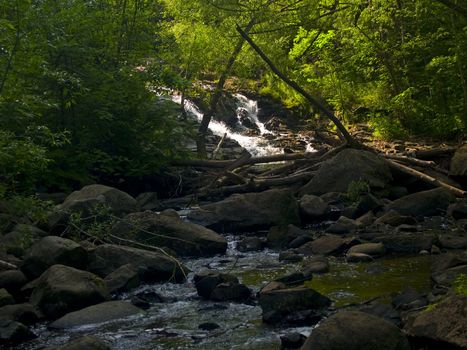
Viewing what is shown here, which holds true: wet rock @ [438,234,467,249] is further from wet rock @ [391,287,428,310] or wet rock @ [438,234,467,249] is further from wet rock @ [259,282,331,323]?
wet rock @ [259,282,331,323]

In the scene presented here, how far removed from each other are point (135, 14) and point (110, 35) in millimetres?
1030

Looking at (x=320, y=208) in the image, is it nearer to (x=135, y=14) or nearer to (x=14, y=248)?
(x=14, y=248)

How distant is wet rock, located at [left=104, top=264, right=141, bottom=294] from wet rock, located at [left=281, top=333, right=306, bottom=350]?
10.3ft

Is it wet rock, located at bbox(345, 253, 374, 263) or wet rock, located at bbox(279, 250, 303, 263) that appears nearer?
wet rock, located at bbox(345, 253, 374, 263)

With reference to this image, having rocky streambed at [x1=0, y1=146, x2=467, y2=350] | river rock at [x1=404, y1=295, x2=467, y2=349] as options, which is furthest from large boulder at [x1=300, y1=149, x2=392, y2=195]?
river rock at [x1=404, y1=295, x2=467, y2=349]

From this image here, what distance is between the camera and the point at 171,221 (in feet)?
35.7

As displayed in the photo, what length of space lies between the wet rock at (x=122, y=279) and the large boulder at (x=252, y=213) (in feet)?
12.9

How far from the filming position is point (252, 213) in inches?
494

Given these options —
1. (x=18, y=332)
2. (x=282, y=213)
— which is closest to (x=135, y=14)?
(x=282, y=213)

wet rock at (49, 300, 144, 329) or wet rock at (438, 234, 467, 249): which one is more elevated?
wet rock at (438, 234, 467, 249)

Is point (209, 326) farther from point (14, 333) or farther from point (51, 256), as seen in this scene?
point (51, 256)

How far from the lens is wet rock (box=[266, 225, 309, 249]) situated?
36.7 feet

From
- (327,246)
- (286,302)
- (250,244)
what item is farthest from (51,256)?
(327,246)

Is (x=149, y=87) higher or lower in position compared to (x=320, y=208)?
higher
